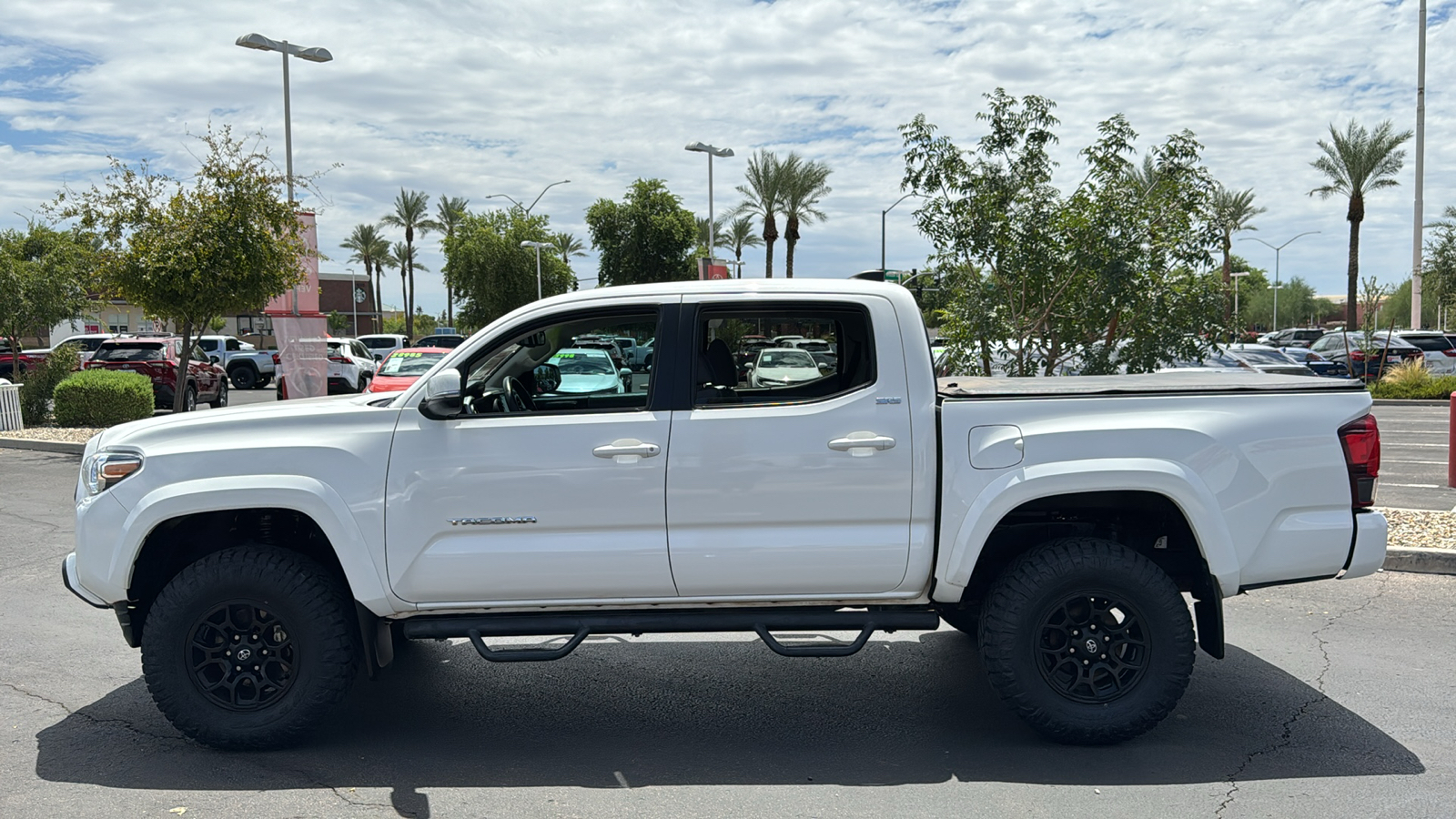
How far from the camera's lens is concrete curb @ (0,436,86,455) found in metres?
16.3

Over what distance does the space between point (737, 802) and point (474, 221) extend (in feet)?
160

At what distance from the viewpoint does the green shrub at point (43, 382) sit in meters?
19.8

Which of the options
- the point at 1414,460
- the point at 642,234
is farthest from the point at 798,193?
the point at 1414,460

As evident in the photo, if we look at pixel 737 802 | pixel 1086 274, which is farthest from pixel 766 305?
pixel 1086 274

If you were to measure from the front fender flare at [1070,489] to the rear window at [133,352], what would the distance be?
72.9ft

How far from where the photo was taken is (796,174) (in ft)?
139

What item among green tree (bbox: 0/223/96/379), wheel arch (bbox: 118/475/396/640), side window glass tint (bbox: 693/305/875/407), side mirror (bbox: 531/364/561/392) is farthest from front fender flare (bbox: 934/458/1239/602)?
green tree (bbox: 0/223/96/379)

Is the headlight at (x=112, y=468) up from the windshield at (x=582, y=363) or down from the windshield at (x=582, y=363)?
down

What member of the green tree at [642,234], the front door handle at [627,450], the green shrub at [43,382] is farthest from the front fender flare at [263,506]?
the green tree at [642,234]

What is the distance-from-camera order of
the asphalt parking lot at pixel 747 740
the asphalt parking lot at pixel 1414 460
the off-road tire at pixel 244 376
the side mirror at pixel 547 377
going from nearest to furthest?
the asphalt parking lot at pixel 747 740 < the side mirror at pixel 547 377 < the asphalt parking lot at pixel 1414 460 < the off-road tire at pixel 244 376

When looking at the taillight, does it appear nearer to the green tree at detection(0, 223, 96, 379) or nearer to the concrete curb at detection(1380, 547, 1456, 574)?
the concrete curb at detection(1380, 547, 1456, 574)

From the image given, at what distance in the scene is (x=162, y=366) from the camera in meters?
22.7

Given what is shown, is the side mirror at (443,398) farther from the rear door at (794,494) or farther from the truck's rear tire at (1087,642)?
the truck's rear tire at (1087,642)

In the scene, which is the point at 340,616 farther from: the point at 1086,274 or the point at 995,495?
the point at 1086,274
